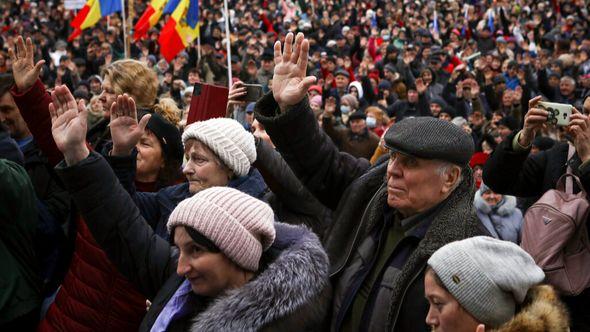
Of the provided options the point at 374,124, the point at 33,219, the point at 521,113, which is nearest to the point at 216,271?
the point at 33,219

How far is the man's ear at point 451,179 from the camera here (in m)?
2.76

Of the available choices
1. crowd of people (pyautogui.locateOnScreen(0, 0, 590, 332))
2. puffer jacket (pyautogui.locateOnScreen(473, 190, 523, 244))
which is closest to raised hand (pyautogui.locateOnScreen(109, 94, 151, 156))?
crowd of people (pyautogui.locateOnScreen(0, 0, 590, 332))

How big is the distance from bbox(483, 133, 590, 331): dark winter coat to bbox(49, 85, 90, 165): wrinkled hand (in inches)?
73.5

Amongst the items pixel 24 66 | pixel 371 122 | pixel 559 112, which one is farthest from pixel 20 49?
pixel 371 122

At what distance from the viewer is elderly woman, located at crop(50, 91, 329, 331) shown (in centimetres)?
251

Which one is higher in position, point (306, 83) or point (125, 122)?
point (306, 83)

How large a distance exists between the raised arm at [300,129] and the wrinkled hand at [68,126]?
605mm

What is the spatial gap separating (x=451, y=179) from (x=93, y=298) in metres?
1.38

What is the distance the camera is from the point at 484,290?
7.46ft

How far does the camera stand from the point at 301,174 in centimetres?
309

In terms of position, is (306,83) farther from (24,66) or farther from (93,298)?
(24,66)

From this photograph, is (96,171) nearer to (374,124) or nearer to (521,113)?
(374,124)

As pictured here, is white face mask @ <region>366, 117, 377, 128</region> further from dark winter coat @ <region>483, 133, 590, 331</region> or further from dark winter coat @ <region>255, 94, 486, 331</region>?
dark winter coat @ <region>255, 94, 486, 331</region>

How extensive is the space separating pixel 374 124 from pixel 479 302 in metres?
7.38
